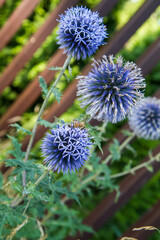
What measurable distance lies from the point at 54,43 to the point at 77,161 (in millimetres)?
2720

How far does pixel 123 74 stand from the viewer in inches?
45.7

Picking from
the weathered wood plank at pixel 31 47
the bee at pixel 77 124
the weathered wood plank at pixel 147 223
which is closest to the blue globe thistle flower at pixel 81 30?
the bee at pixel 77 124

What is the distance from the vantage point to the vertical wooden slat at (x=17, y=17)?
2434 millimetres

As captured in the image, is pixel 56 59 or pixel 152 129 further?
pixel 56 59

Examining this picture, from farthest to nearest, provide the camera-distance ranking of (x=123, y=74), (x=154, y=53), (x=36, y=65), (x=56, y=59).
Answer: (x=36, y=65) < (x=56, y=59) < (x=154, y=53) < (x=123, y=74)

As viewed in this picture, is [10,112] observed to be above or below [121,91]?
below

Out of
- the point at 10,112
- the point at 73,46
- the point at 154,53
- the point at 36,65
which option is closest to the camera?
the point at 73,46

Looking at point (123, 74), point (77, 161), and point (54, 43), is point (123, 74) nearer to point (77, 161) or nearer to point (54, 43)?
point (77, 161)

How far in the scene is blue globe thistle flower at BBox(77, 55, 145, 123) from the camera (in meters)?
1.14

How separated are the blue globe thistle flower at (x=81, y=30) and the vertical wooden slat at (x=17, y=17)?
1.34 m

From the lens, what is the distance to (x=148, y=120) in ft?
6.17

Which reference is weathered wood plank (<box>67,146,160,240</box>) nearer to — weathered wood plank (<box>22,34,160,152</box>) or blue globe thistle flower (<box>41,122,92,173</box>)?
weathered wood plank (<box>22,34,160,152</box>)

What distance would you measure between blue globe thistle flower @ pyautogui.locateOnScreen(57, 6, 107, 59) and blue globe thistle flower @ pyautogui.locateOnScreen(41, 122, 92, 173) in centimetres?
38

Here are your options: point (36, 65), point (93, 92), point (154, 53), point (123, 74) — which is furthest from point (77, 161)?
point (36, 65)
